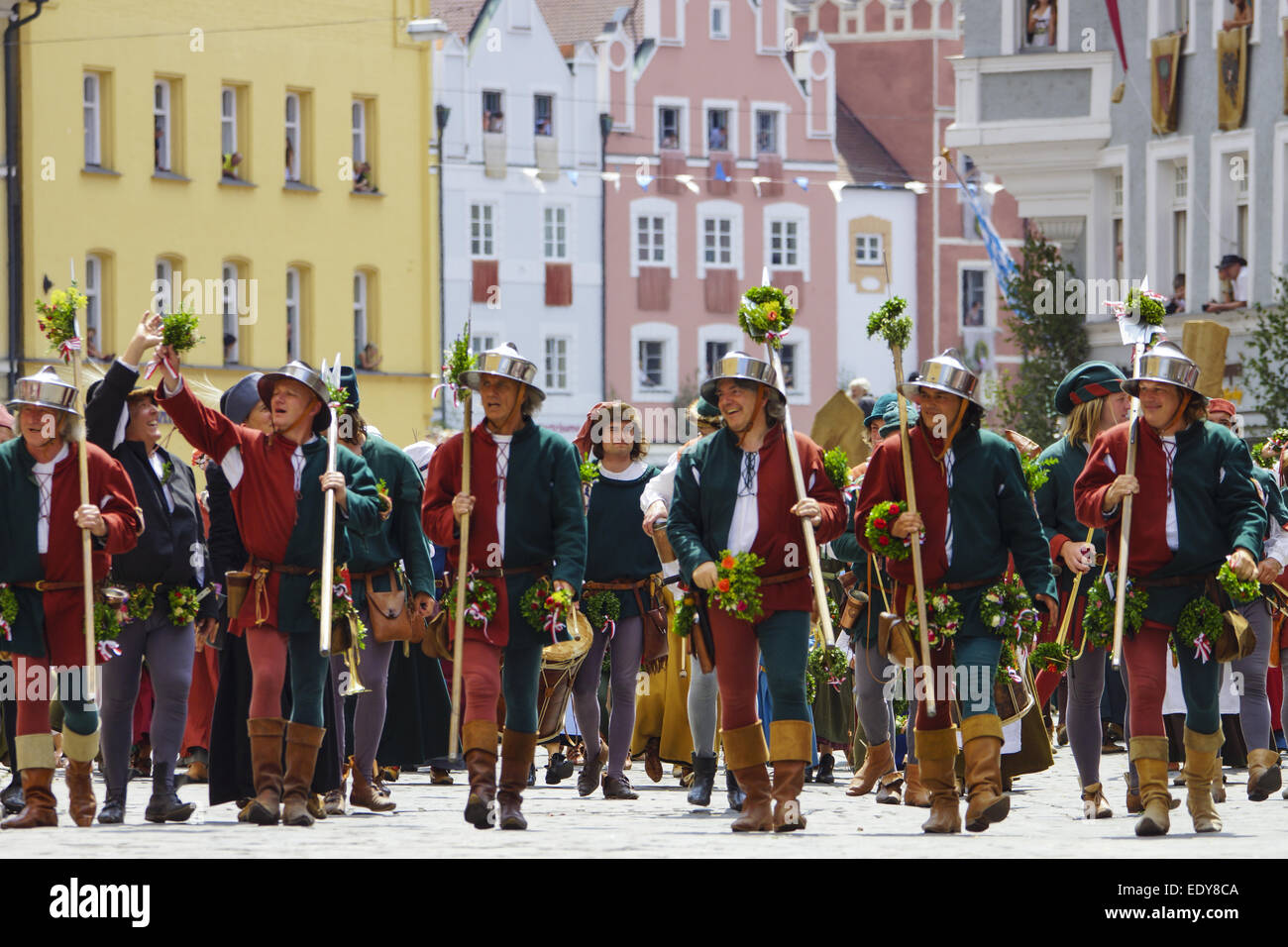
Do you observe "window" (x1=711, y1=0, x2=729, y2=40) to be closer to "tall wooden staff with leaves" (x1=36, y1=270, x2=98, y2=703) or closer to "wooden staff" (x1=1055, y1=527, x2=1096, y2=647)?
"wooden staff" (x1=1055, y1=527, x2=1096, y2=647)

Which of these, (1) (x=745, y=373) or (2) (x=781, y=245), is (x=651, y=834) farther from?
(2) (x=781, y=245)

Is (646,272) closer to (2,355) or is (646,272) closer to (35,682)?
(2,355)

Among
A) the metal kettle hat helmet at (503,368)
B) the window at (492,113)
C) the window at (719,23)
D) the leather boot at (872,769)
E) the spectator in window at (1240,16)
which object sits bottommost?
the leather boot at (872,769)

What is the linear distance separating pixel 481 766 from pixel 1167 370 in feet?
10.7

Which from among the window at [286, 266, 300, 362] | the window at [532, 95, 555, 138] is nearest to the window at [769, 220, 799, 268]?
the window at [532, 95, 555, 138]

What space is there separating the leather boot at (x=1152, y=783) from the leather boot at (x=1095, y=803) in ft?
2.99

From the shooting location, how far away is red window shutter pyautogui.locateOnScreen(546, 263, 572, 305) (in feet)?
209

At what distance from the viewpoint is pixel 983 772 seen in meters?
11.4

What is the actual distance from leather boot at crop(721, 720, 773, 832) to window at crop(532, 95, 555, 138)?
52.6 metres

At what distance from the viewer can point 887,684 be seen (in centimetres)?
1399

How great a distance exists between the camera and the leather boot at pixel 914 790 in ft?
43.9

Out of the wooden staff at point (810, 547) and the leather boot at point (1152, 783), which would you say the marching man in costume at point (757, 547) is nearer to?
the wooden staff at point (810, 547)

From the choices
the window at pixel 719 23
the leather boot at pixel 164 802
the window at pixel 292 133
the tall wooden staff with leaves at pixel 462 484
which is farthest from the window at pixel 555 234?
the tall wooden staff with leaves at pixel 462 484
